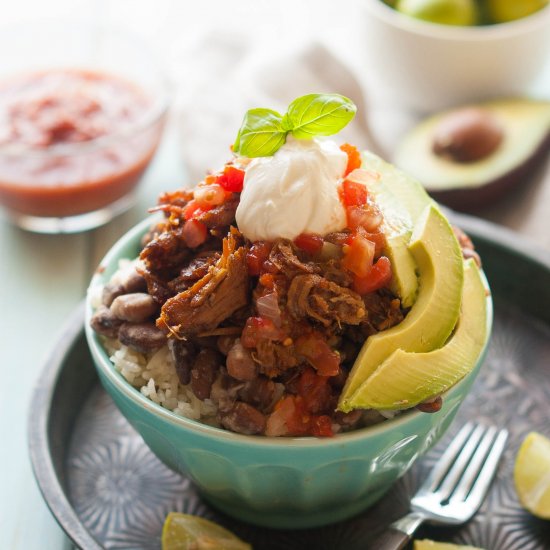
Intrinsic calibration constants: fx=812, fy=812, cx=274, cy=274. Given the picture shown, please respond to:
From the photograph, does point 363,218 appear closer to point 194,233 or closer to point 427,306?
point 427,306

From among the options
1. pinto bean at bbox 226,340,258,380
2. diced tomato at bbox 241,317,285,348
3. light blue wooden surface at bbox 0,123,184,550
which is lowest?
light blue wooden surface at bbox 0,123,184,550

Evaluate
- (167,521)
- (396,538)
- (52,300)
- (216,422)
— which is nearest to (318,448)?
(216,422)

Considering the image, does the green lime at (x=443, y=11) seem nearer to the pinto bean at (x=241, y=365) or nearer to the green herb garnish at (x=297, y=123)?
the green herb garnish at (x=297, y=123)

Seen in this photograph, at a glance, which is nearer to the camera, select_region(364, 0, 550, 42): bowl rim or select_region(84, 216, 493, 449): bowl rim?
select_region(84, 216, 493, 449): bowl rim

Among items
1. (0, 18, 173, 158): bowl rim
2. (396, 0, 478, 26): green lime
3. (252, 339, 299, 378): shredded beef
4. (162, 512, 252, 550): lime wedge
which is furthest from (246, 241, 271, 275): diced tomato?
(396, 0, 478, 26): green lime

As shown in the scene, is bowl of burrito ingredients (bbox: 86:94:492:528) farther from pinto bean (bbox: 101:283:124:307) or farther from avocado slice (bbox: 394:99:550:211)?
avocado slice (bbox: 394:99:550:211)

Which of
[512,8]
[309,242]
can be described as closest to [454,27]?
[512,8]
